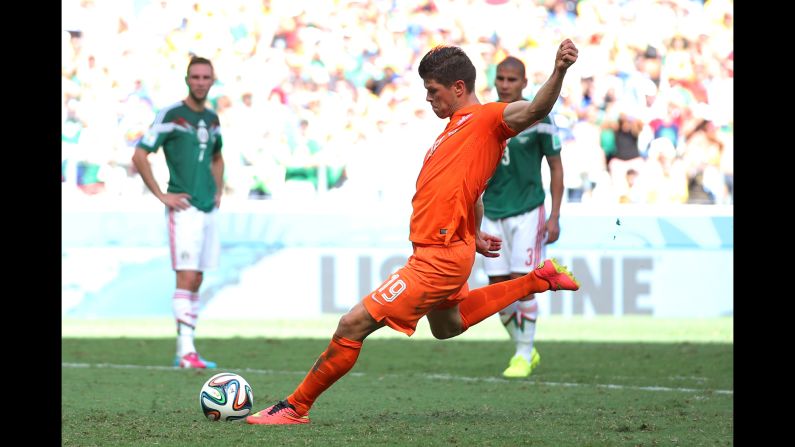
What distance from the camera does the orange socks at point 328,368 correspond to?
237 inches

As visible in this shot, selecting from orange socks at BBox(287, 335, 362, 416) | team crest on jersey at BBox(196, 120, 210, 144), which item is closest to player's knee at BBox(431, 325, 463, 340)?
orange socks at BBox(287, 335, 362, 416)

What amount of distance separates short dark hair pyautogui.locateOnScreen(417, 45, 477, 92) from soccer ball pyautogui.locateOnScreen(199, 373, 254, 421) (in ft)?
5.94

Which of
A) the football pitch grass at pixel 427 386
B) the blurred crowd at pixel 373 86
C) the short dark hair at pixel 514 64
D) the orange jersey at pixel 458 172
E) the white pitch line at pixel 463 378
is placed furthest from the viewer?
the blurred crowd at pixel 373 86

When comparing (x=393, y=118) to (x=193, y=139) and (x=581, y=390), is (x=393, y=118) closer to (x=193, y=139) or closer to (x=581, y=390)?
(x=193, y=139)

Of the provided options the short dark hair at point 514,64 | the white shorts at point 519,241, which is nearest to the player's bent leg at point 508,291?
the short dark hair at point 514,64

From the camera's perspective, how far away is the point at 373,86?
16125 millimetres

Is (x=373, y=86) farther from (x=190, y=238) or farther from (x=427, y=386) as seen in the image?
(x=427, y=386)

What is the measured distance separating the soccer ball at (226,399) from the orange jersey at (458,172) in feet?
3.89

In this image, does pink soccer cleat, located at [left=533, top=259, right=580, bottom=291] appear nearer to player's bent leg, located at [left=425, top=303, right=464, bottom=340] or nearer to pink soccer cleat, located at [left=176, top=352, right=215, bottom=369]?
player's bent leg, located at [left=425, top=303, right=464, bottom=340]

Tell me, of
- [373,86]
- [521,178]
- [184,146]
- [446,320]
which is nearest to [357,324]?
[446,320]

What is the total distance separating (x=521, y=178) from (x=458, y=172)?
350 cm

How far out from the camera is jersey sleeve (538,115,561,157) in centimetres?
929

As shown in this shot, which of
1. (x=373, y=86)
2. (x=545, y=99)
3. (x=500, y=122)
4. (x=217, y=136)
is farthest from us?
(x=373, y=86)

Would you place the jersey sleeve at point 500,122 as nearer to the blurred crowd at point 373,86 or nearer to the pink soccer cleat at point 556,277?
the pink soccer cleat at point 556,277
